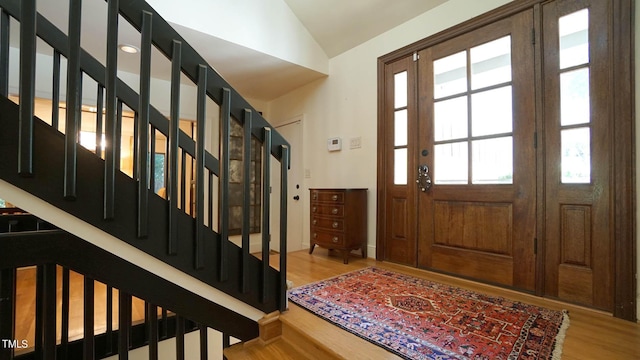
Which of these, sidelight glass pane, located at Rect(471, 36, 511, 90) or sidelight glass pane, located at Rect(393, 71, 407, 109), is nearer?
sidelight glass pane, located at Rect(471, 36, 511, 90)

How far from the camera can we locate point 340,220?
291 cm

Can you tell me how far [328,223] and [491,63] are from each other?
209 cm

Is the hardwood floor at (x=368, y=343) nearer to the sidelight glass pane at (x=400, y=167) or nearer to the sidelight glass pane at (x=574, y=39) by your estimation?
the sidelight glass pane at (x=400, y=167)

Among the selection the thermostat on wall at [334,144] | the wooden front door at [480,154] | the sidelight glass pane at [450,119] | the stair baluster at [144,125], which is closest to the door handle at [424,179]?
the wooden front door at [480,154]

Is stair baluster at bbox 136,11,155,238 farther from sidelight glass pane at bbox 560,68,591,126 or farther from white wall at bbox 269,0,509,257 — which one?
sidelight glass pane at bbox 560,68,591,126

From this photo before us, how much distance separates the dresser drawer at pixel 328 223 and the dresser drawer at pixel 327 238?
73 mm

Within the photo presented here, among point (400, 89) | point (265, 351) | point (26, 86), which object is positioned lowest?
point (265, 351)

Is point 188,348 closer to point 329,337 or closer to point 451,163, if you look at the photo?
point 329,337

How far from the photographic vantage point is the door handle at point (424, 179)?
8.70 feet

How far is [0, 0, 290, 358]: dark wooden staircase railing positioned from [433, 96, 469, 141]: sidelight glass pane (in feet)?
5.45

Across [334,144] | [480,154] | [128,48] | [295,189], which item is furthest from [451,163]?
[128,48]

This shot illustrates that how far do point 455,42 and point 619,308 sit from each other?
227 centimetres

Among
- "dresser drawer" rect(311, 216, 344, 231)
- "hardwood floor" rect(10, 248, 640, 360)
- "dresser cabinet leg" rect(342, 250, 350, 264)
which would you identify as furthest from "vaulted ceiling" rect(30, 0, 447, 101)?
"hardwood floor" rect(10, 248, 640, 360)

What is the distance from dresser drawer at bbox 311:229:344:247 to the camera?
2.92 metres
